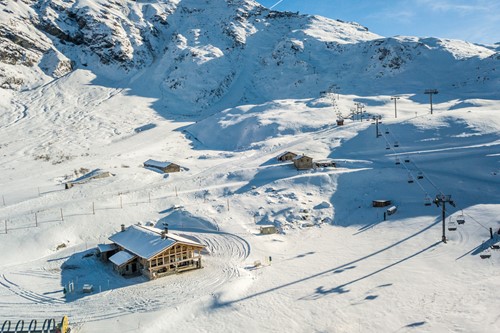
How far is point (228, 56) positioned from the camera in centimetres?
13100

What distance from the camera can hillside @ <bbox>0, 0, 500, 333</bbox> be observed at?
26.6 m

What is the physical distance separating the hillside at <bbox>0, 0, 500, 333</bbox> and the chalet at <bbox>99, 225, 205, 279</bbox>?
0.94 metres

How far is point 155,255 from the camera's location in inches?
1224

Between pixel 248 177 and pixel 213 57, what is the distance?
81.7 m

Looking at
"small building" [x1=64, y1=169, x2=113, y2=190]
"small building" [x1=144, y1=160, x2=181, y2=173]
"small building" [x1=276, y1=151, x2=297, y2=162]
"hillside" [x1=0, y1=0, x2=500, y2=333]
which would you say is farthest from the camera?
"small building" [x1=144, y1=160, x2=181, y2=173]

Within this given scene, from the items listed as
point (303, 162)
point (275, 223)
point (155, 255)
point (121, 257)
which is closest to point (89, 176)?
point (303, 162)

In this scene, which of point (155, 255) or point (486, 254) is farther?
point (155, 255)

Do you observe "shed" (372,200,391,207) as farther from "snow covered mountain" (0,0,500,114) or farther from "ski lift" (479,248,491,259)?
"snow covered mountain" (0,0,500,114)

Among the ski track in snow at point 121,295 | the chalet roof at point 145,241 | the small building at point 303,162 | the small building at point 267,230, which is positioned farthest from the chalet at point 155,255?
the small building at point 303,162

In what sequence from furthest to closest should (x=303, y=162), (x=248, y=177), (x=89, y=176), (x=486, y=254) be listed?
(x=89, y=176) → (x=303, y=162) → (x=248, y=177) → (x=486, y=254)

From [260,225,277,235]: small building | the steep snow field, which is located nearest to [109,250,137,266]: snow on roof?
the steep snow field

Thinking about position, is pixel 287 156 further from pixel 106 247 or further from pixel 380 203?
pixel 106 247

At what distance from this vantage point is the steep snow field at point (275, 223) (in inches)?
1002

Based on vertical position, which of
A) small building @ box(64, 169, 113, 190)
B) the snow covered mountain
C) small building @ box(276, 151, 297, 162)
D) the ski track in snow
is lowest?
the ski track in snow
